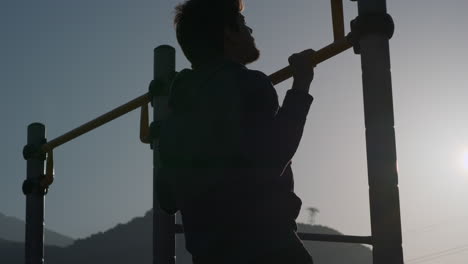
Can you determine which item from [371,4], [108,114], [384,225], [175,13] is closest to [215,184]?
[175,13]

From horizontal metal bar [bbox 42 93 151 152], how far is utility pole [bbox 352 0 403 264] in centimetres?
181

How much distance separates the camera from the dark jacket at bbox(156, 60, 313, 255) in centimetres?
176

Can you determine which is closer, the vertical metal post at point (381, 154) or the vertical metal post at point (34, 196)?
the vertical metal post at point (381, 154)

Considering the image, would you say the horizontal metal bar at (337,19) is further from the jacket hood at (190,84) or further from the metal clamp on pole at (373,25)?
the jacket hood at (190,84)

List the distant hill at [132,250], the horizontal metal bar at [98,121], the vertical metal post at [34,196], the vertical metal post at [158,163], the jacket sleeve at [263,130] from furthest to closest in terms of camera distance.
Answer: the distant hill at [132,250] → the vertical metal post at [34,196] → the horizontal metal bar at [98,121] → the vertical metal post at [158,163] → the jacket sleeve at [263,130]

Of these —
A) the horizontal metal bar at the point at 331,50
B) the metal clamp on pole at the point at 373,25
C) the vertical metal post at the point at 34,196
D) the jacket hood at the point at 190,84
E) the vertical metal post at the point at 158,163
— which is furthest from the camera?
the vertical metal post at the point at 34,196

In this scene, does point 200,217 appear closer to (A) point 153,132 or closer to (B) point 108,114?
(A) point 153,132

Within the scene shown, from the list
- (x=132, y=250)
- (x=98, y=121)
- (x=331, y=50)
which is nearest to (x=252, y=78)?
(x=331, y=50)

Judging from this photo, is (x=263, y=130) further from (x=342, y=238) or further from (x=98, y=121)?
(x=98, y=121)

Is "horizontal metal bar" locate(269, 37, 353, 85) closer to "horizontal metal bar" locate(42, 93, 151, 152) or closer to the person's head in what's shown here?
the person's head

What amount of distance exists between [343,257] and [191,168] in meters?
98.2

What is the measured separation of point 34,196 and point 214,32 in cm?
361

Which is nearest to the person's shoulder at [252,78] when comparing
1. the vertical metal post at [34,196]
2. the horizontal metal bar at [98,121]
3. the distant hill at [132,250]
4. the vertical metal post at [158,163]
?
the vertical metal post at [158,163]

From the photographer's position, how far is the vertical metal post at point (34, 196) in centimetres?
499
